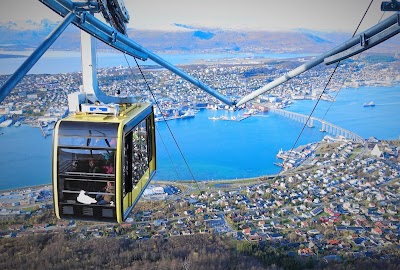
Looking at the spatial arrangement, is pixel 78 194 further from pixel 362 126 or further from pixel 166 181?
pixel 362 126

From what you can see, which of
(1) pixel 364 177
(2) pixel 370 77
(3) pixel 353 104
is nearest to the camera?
(1) pixel 364 177

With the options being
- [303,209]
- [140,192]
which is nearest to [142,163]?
[140,192]

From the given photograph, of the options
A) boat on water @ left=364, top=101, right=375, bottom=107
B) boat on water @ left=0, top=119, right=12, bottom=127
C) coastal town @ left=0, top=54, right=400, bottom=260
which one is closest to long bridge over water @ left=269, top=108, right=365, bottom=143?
coastal town @ left=0, top=54, right=400, bottom=260

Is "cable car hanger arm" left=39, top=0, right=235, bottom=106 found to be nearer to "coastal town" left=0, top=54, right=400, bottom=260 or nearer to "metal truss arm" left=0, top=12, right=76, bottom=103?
"metal truss arm" left=0, top=12, right=76, bottom=103

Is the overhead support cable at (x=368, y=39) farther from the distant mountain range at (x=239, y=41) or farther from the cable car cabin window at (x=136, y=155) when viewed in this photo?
the distant mountain range at (x=239, y=41)

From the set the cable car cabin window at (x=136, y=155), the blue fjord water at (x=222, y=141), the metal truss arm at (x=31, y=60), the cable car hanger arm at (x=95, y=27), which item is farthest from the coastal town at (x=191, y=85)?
the metal truss arm at (x=31, y=60)

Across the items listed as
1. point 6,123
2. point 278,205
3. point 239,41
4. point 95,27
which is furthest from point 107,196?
point 239,41
